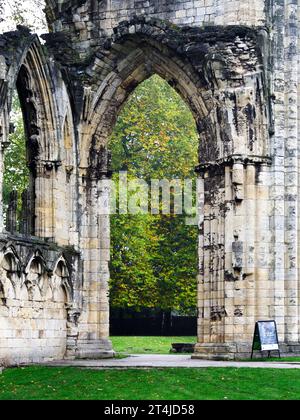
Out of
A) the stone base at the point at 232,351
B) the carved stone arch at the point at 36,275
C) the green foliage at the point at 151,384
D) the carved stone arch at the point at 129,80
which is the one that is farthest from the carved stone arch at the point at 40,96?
the green foliage at the point at 151,384

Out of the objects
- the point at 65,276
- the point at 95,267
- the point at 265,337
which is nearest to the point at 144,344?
the point at 95,267

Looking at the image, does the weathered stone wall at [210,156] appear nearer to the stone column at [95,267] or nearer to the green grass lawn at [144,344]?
the stone column at [95,267]

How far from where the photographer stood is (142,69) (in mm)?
29328

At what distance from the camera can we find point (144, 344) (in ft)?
130

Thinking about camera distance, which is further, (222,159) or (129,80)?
(129,80)

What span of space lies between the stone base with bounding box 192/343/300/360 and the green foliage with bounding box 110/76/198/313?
13084 mm

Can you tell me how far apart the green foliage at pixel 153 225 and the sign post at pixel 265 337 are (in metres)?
14.2

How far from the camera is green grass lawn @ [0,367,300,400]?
18.8m

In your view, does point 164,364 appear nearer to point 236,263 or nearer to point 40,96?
point 236,263

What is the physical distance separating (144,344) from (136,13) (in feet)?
45.2

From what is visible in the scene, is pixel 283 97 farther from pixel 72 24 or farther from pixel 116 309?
pixel 116 309

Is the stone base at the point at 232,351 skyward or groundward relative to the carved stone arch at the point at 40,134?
groundward

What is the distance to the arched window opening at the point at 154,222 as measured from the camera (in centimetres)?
4059
